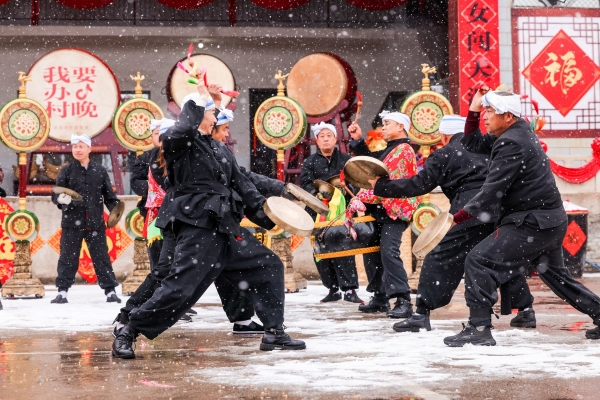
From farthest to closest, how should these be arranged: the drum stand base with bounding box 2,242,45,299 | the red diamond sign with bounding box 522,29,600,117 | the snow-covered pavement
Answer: the red diamond sign with bounding box 522,29,600,117
the drum stand base with bounding box 2,242,45,299
the snow-covered pavement

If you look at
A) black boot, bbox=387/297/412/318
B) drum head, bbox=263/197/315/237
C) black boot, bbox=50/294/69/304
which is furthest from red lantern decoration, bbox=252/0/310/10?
drum head, bbox=263/197/315/237

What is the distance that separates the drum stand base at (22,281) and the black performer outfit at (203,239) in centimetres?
476

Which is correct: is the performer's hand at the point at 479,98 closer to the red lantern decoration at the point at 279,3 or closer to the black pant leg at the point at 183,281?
the black pant leg at the point at 183,281

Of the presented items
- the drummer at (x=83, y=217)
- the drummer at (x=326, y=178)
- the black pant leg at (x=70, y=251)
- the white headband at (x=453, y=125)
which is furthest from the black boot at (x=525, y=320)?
the black pant leg at (x=70, y=251)

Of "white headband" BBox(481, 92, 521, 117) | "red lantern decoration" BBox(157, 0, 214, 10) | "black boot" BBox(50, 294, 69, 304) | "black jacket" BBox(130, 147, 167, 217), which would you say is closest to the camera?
"white headband" BBox(481, 92, 521, 117)

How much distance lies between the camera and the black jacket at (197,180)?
193 inches

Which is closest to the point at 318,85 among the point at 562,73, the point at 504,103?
the point at 562,73

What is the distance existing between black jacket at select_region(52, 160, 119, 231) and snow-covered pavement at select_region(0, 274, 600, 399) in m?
1.46

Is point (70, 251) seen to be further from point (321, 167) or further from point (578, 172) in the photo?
point (578, 172)

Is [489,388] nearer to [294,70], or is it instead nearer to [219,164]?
[219,164]

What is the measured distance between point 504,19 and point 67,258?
680 cm

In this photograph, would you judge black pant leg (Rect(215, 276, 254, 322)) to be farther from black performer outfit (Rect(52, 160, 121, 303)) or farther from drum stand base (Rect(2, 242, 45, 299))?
drum stand base (Rect(2, 242, 45, 299))

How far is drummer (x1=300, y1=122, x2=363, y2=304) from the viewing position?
8.29 meters

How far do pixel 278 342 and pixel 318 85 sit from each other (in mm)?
8129
